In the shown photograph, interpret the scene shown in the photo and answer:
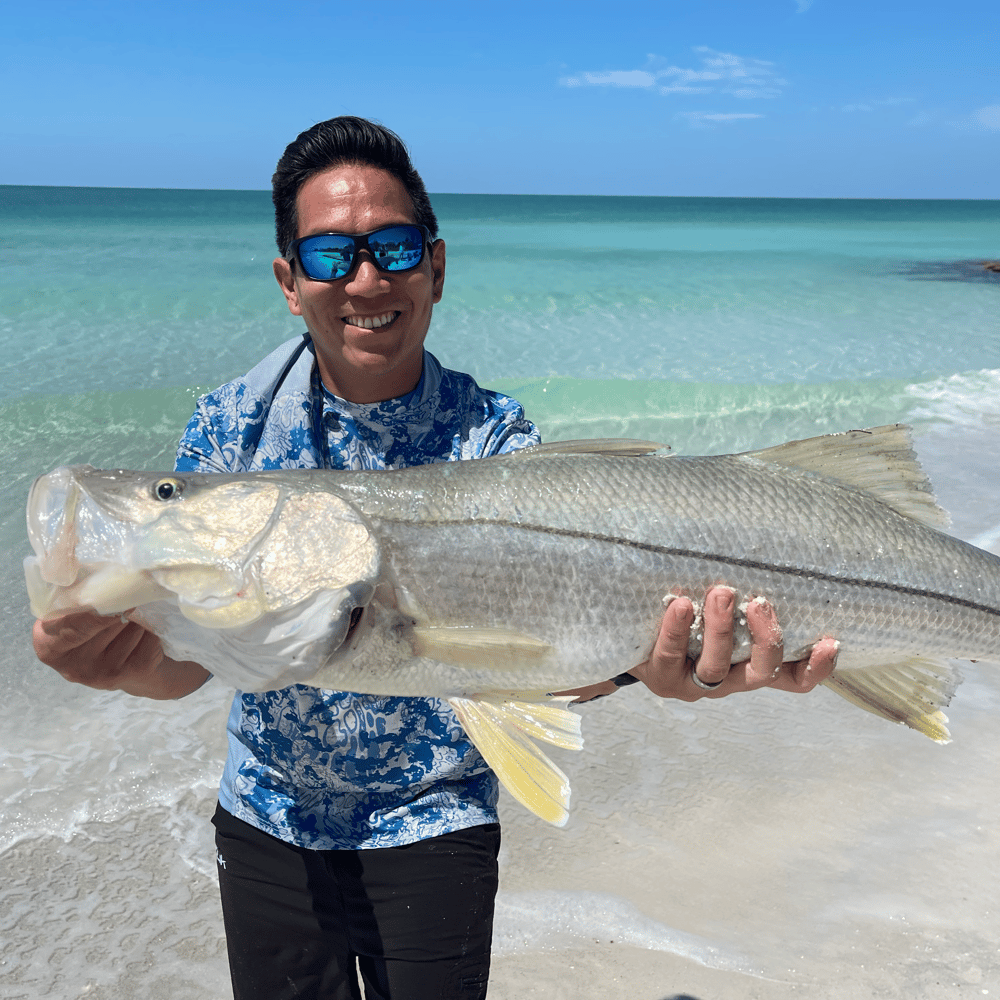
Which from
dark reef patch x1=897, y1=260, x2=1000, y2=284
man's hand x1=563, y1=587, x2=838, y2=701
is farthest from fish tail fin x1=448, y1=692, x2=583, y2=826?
dark reef patch x1=897, y1=260, x2=1000, y2=284

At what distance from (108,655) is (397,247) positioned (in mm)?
1172

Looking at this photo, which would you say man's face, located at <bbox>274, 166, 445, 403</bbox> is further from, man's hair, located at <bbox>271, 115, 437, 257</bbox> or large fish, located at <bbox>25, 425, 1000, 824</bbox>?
large fish, located at <bbox>25, 425, 1000, 824</bbox>

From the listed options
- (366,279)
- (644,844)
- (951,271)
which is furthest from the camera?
(951,271)

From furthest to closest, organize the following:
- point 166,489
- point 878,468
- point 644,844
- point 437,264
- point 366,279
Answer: point 644,844 → point 437,264 → point 878,468 → point 366,279 → point 166,489

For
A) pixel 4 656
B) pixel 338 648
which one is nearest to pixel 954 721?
pixel 338 648

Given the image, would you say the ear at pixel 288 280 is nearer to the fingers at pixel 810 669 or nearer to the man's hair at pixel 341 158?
the man's hair at pixel 341 158

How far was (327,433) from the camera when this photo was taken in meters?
2.34

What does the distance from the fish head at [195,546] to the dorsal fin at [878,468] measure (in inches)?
43.9

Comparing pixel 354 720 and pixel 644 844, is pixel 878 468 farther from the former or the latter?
pixel 644 844

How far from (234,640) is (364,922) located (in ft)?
2.69

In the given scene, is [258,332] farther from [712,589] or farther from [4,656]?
[712,589]

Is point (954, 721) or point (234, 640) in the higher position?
point (234, 640)

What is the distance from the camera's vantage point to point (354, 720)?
7.05 feet

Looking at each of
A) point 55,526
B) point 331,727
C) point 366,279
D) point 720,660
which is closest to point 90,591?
point 55,526
